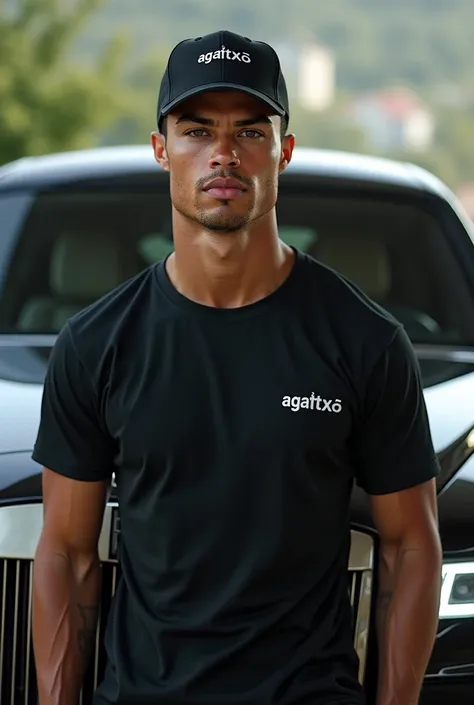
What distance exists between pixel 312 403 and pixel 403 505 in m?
0.27

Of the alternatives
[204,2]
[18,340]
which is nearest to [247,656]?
[18,340]

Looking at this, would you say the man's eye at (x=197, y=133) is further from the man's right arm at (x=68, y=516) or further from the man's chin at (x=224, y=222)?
the man's right arm at (x=68, y=516)

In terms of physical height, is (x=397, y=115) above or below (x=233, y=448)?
above

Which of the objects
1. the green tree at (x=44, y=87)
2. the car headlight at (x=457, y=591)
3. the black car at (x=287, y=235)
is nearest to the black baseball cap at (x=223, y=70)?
the car headlight at (x=457, y=591)

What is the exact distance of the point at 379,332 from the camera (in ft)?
8.18

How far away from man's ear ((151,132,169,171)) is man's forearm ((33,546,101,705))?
76 centimetres

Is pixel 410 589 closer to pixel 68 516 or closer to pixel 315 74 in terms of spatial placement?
pixel 68 516

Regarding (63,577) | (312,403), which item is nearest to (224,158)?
(312,403)

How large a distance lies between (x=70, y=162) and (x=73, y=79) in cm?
2614

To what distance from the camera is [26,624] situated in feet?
9.29

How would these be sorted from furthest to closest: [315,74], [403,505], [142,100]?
[315,74]
[142,100]
[403,505]

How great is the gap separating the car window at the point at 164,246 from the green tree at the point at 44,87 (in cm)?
2427

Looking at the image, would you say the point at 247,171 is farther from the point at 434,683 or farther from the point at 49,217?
the point at 49,217

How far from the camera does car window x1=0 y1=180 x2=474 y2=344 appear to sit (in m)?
4.38
